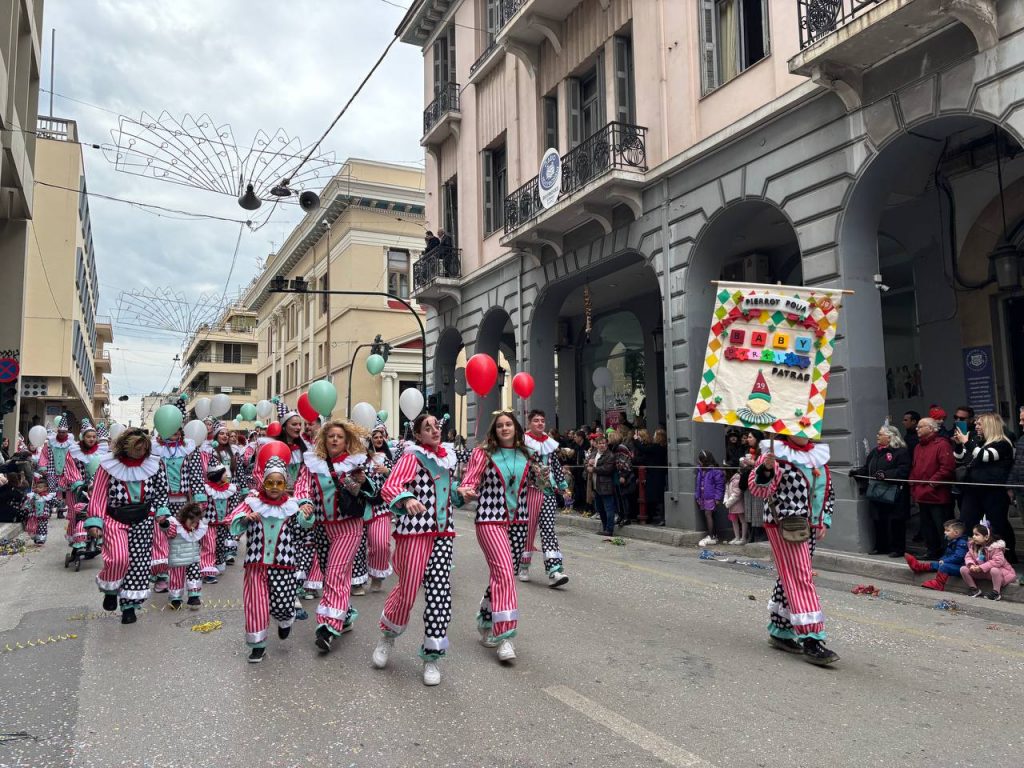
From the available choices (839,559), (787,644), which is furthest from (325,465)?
(839,559)

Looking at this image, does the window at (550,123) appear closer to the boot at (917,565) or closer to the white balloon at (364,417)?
the white balloon at (364,417)

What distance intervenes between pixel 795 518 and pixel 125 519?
5.88m

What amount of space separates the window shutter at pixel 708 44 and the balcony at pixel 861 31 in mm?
2674

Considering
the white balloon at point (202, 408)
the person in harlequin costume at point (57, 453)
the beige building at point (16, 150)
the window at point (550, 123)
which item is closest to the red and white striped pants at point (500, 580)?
the white balloon at point (202, 408)

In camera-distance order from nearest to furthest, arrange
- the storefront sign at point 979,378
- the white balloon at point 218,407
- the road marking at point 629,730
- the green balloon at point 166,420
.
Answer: the road marking at point 629,730 → the green balloon at point 166,420 → the white balloon at point 218,407 → the storefront sign at point 979,378

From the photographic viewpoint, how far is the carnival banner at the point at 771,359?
5664 mm

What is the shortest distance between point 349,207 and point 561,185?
1064 inches

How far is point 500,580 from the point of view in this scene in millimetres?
5715

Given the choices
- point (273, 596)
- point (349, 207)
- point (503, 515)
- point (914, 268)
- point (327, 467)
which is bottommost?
point (273, 596)

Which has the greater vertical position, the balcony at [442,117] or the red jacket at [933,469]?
the balcony at [442,117]

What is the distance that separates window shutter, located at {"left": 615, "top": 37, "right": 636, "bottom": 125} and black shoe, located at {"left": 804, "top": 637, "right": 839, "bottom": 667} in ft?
40.1

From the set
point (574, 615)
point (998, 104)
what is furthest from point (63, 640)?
point (998, 104)

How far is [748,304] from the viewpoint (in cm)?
594

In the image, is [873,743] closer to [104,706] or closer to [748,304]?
[748,304]
